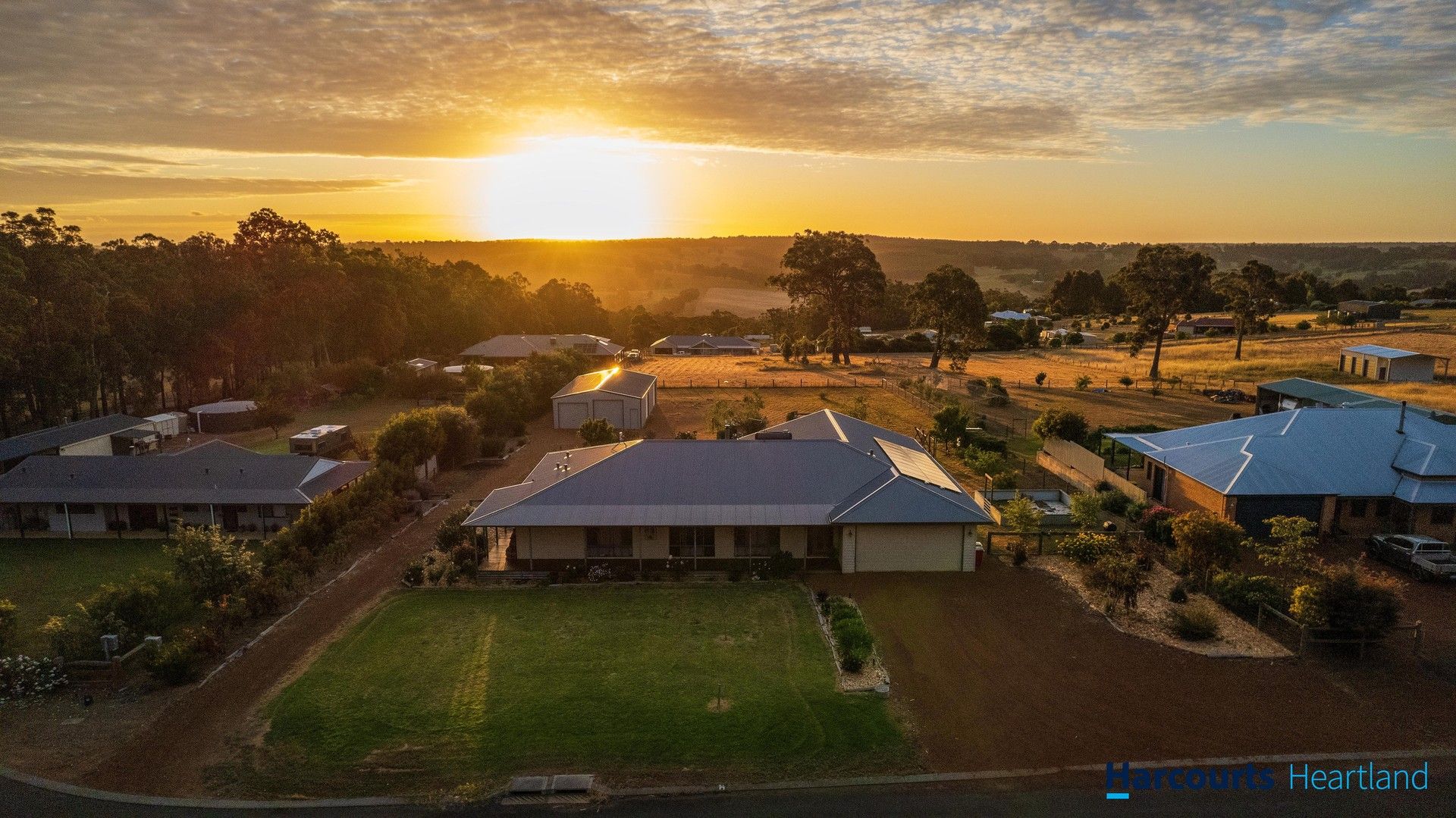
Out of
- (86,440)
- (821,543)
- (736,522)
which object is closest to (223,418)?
(86,440)

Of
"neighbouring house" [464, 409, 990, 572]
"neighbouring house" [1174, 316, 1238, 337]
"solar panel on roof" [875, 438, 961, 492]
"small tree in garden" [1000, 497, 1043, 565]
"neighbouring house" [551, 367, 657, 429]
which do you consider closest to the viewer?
"neighbouring house" [464, 409, 990, 572]

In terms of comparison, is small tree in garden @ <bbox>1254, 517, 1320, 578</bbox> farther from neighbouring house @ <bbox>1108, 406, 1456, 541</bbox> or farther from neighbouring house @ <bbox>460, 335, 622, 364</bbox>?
neighbouring house @ <bbox>460, 335, 622, 364</bbox>

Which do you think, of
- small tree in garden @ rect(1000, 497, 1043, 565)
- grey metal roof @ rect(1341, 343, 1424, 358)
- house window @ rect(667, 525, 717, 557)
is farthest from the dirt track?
grey metal roof @ rect(1341, 343, 1424, 358)

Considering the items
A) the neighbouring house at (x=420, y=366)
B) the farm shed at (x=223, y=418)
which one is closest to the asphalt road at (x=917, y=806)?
the farm shed at (x=223, y=418)

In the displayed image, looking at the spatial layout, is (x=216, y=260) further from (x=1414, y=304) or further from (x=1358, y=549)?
(x=1414, y=304)

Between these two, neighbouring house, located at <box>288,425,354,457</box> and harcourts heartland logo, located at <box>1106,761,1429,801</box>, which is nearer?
harcourts heartland logo, located at <box>1106,761,1429,801</box>

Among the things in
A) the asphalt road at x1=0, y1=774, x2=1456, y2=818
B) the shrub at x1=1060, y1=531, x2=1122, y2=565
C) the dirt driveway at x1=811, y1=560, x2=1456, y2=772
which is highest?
the shrub at x1=1060, y1=531, x2=1122, y2=565
